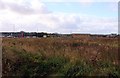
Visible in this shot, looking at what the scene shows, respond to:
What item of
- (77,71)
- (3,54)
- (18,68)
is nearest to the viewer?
(77,71)

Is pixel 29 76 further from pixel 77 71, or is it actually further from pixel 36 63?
pixel 77 71

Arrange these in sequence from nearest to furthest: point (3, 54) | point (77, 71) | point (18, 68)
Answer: point (77, 71)
point (18, 68)
point (3, 54)

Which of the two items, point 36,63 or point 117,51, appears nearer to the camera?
point 36,63

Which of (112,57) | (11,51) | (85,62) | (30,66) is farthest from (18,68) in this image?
(112,57)

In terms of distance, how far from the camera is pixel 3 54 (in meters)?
15.1

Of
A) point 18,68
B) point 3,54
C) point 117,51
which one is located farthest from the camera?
point 117,51

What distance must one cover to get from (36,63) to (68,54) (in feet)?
5.79

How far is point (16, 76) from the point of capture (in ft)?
45.0

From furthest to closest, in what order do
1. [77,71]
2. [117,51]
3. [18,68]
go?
1. [117,51]
2. [18,68]
3. [77,71]

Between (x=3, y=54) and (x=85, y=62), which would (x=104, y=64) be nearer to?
(x=85, y=62)

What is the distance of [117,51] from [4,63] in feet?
17.3

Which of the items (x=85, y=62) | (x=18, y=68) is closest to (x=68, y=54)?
(x=85, y=62)

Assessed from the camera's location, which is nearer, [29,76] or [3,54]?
[29,76]

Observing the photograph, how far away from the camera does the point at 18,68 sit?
14.1 meters
